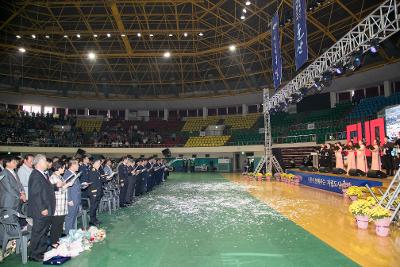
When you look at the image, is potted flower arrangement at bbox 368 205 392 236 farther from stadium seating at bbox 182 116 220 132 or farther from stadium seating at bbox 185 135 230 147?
stadium seating at bbox 182 116 220 132

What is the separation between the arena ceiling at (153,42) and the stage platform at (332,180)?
927 cm

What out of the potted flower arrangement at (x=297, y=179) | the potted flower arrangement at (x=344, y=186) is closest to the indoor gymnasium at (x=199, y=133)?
the potted flower arrangement at (x=344, y=186)

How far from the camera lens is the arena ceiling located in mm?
23562

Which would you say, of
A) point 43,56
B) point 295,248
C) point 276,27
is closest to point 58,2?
point 43,56

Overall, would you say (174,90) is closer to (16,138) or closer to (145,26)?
(145,26)

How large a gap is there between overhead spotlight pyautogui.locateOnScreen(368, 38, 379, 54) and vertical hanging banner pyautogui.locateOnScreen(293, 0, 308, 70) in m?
2.31

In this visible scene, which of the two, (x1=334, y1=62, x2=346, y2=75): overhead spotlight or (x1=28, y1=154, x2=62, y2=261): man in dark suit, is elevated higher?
(x1=334, y1=62, x2=346, y2=75): overhead spotlight

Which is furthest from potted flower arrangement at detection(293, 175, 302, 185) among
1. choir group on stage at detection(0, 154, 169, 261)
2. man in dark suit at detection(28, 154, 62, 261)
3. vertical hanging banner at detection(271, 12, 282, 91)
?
man in dark suit at detection(28, 154, 62, 261)

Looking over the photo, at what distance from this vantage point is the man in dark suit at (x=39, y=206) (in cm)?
519

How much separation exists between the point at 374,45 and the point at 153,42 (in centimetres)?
2324

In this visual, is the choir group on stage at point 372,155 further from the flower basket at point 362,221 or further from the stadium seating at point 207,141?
the stadium seating at point 207,141

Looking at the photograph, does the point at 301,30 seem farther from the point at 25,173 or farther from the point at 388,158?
the point at 25,173

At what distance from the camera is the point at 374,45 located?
11133 millimetres

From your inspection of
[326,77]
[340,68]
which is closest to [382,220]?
[340,68]
